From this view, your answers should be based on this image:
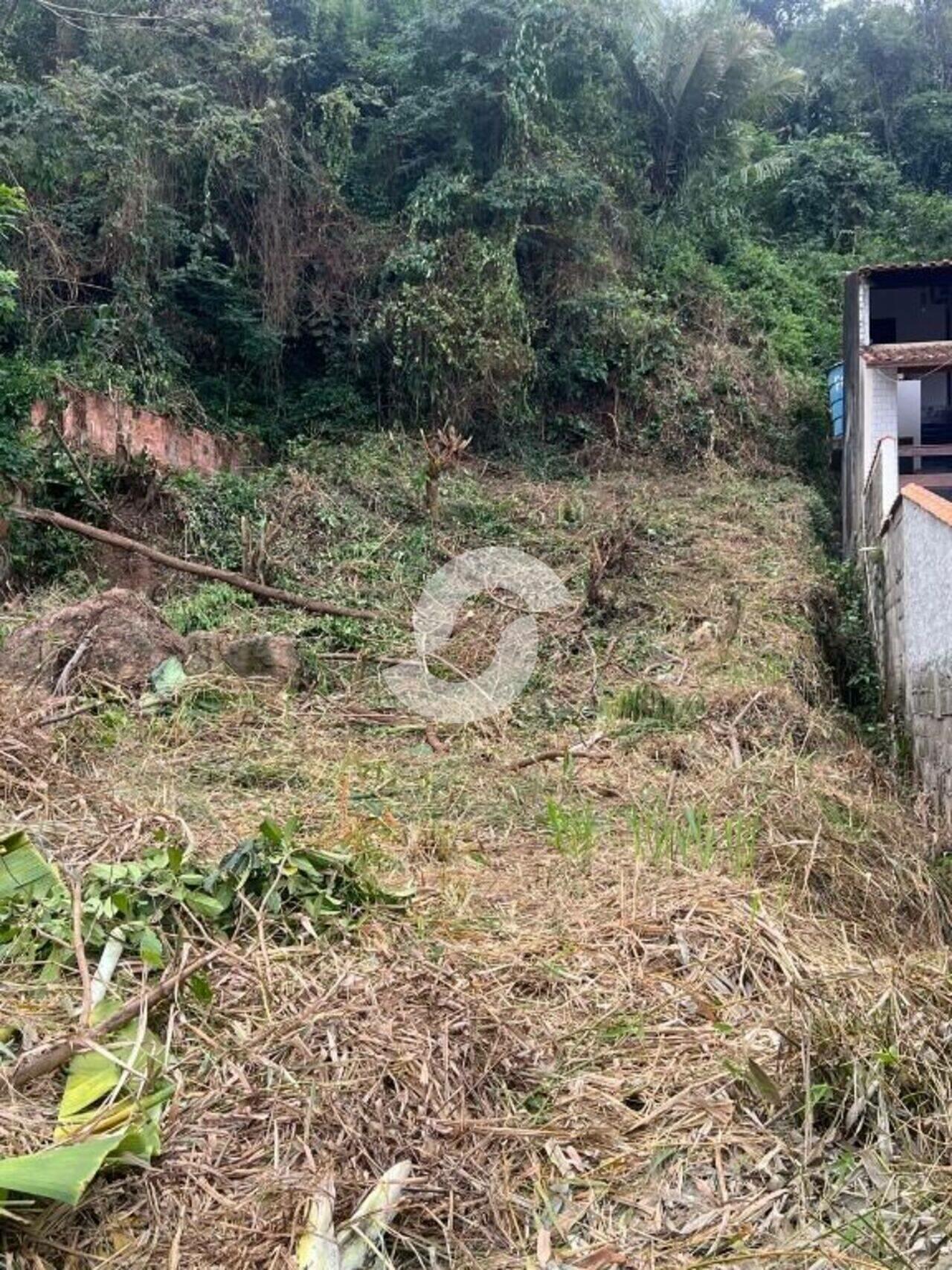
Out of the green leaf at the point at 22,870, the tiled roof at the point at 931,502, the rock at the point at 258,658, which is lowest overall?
the rock at the point at 258,658

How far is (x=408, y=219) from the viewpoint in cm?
1230

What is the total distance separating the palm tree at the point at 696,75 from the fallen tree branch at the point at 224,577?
9867 mm

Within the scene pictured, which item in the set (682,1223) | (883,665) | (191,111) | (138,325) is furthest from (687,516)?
(682,1223)

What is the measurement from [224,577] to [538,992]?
18.5 feet

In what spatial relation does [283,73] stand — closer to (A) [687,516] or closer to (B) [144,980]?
(A) [687,516]

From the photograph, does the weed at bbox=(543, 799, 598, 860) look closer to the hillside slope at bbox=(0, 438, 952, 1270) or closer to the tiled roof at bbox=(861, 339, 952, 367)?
the hillside slope at bbox=(0, 438, 952, 1270)

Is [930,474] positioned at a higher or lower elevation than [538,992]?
higher

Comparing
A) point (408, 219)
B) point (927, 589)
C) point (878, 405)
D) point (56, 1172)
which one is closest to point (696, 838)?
point (56, 1172)

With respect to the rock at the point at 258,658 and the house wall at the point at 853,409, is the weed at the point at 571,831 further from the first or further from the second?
Answer: the house wall at the point at 853,409

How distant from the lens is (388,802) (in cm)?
431

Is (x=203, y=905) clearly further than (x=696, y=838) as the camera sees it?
No

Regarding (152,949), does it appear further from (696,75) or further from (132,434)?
(696,75)

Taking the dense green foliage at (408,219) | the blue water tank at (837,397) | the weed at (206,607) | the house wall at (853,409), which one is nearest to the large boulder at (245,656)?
the weed at (206,607)

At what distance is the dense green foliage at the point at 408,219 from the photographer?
10.3m
